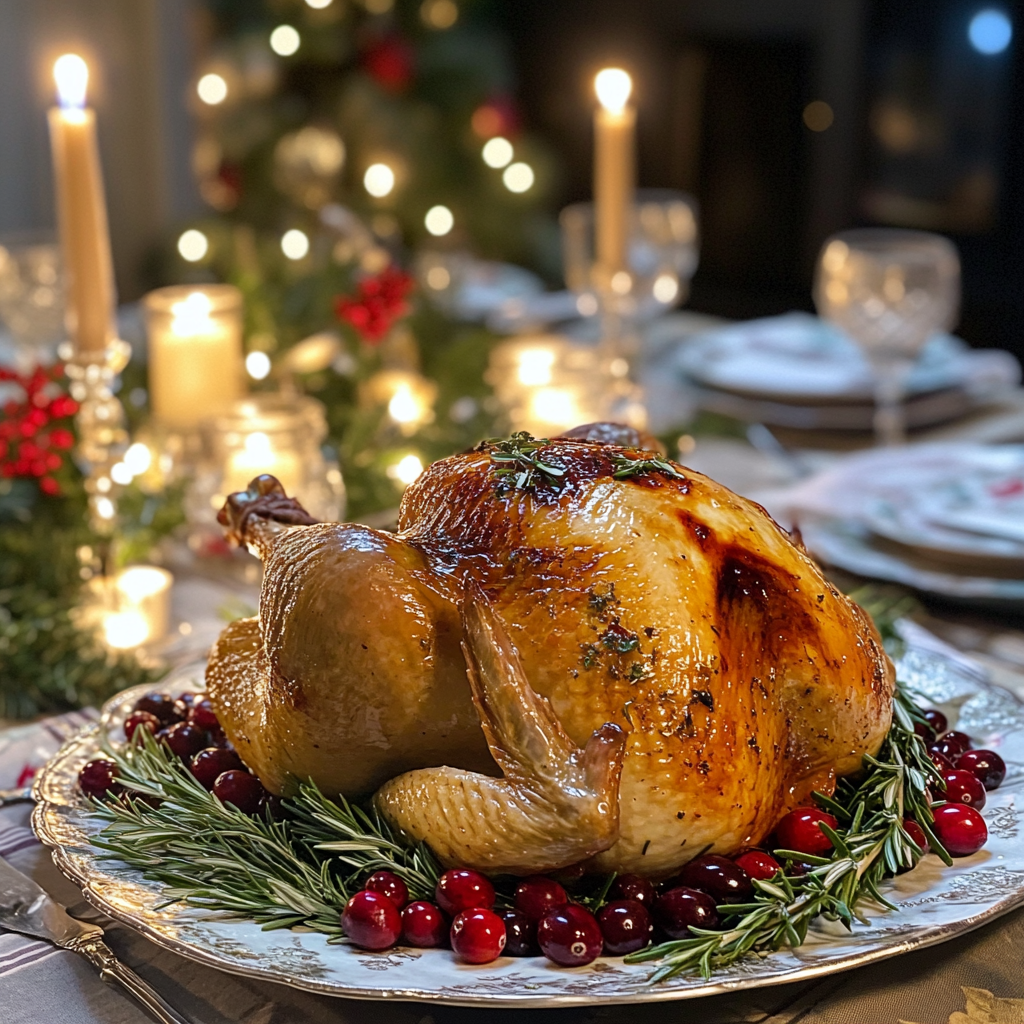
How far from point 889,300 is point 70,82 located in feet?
3.82

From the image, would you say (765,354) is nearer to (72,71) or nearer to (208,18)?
(72,71)

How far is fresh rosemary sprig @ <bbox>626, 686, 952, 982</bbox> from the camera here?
0.74 meters

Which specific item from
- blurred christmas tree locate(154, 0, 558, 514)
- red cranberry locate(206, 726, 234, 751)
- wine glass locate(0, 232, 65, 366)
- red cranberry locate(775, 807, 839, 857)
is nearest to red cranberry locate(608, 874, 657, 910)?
red cranberry locate(775, 807, 839, 857)

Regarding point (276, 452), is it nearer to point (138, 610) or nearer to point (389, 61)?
point (138, 610)

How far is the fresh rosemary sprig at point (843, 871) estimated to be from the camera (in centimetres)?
74

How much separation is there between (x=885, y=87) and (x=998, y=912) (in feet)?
15.0

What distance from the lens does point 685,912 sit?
772 millimetres

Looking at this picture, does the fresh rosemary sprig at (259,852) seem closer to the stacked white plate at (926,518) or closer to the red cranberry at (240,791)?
the red cranberry at (240,791)

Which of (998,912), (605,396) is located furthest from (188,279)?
(998,912)

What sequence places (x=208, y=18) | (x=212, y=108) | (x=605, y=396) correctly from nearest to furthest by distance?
1. (x=605, y=396)
2. (x=212, y=108)
3. (x=208, y=18)

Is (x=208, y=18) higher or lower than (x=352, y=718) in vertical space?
higher

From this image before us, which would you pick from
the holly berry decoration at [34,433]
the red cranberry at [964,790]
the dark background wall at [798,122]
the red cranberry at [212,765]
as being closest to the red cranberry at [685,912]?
the red cranberry at [964,790]

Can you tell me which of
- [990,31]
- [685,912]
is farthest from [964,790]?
[990,31]

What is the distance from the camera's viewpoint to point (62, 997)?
83 cm
